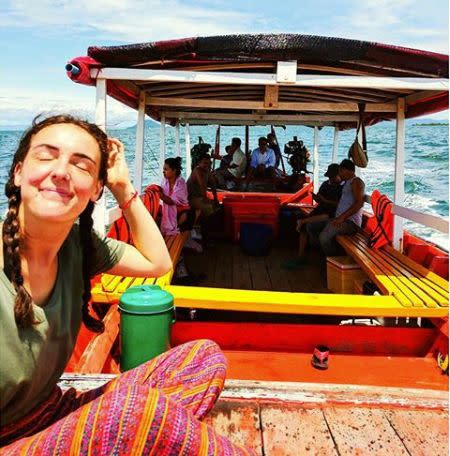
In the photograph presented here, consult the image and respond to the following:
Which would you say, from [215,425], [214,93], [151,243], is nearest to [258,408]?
[215,425]

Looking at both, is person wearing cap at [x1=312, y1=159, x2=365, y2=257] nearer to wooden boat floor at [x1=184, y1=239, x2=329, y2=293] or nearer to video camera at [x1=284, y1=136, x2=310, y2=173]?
wooden boat floor at [x1=184, y1=239, x2=329, y2=293]

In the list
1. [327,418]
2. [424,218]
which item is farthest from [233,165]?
[327,418]

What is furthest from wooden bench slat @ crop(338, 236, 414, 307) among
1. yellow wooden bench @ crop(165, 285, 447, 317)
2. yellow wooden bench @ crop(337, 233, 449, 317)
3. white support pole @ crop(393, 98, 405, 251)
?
white support pole @ crop(393, 98, 405, 251)

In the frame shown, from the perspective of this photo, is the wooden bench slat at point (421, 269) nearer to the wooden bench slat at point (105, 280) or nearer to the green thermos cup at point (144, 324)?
the green thermos cup at point (144, 324)

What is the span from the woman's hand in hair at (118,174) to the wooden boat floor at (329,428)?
3.98ft

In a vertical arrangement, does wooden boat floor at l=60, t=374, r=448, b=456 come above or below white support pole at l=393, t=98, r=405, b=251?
below

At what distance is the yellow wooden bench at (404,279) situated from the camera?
11.3 feet

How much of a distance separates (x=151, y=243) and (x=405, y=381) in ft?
7.65

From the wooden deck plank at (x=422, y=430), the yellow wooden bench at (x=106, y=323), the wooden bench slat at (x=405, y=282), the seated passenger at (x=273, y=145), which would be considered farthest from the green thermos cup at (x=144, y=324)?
the seated passenger at (x=273, y=145)

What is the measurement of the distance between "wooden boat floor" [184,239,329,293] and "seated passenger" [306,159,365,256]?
1.35 ft

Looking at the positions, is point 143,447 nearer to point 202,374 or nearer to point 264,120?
point 202,374

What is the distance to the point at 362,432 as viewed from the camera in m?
2.20

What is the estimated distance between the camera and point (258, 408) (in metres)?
2.39

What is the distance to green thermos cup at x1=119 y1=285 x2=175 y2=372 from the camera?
3078mm
